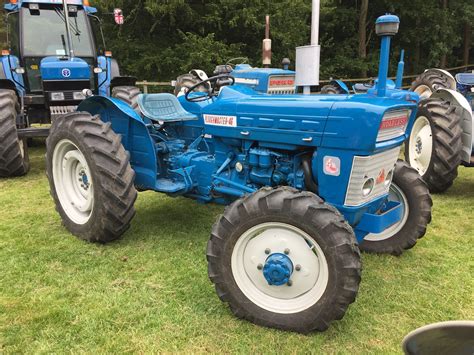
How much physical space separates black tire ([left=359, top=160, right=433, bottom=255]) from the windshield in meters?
5.61

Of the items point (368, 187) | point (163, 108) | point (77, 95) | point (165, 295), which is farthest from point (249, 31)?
point (165, 295)

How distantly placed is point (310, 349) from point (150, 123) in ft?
8.72

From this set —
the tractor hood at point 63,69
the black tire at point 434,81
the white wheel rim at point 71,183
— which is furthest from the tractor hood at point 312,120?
the black tire at point 434,81

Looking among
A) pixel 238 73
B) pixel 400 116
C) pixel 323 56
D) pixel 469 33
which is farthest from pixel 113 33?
pixel 469 33

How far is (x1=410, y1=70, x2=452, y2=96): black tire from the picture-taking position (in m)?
6.97

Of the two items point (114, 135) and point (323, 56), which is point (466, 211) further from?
point (323, 56)

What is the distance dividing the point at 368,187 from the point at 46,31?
5.95 metres

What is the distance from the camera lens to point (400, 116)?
2703 millimetres

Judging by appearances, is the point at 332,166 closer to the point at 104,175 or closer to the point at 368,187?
the point at 368,187

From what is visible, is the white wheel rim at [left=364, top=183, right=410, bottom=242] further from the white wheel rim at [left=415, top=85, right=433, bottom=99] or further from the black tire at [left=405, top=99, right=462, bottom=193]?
the white wheel rim at [left=415, top=85, right=433, bottom=99]

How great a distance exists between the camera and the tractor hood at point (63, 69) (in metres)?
6.13

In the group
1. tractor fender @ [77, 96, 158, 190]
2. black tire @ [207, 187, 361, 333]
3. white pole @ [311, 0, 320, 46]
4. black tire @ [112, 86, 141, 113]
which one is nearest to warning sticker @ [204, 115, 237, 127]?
tractor fender @ [77, 96, 158, 190]

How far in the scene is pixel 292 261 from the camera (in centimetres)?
246

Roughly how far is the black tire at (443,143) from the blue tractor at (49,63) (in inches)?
160
